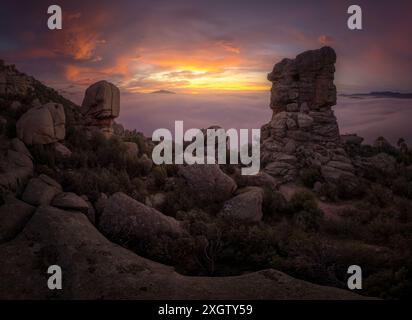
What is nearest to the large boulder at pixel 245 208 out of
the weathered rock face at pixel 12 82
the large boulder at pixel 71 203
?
the large boulder at pixel 71 203

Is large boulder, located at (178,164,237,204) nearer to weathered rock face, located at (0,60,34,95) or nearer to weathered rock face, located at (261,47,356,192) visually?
weathered rock face, located at (261,47,356,192)

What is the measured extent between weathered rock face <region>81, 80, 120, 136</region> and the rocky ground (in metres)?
0.07

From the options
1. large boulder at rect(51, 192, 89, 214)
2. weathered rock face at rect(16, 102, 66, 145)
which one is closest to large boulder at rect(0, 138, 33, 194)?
weathered rock face at rect(16, 102, 66, 145)

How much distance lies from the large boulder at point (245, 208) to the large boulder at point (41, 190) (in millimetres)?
6725

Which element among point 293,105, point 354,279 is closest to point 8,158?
point 354,279

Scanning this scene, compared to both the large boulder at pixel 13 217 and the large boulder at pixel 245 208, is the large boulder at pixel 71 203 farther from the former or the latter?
the large boulder at pixel 245 208

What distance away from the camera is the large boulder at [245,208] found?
42.5ft

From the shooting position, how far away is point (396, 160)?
27859 mm

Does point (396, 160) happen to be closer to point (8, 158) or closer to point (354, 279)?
point (354, 279)

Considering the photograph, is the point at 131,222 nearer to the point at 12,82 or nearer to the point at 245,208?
the point at 245,208

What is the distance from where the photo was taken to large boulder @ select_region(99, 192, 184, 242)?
954 centimetres

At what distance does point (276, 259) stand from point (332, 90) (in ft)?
78.9

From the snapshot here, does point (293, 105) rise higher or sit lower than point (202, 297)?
higher

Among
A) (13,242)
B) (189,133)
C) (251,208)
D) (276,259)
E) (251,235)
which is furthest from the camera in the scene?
(189,133)
